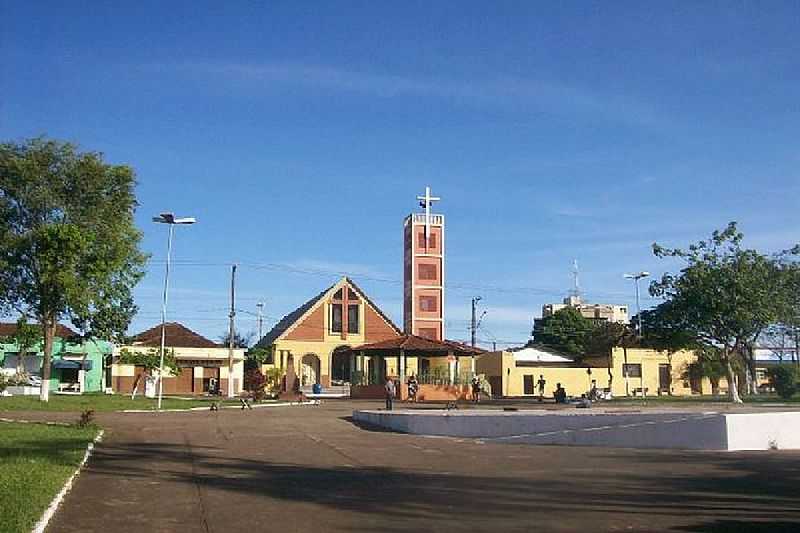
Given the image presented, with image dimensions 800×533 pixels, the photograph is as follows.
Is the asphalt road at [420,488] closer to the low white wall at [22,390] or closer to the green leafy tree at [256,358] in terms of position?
the low white wall at [22,390]

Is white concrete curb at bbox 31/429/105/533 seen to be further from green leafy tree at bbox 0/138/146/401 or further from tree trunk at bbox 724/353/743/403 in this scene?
tree trunk at bbox 724/353/743/403

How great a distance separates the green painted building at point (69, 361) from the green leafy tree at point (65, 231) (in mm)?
20631

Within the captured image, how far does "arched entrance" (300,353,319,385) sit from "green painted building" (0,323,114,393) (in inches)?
608

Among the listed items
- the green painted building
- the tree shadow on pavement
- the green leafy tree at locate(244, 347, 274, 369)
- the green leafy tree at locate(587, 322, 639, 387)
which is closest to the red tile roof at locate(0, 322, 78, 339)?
the green painted building

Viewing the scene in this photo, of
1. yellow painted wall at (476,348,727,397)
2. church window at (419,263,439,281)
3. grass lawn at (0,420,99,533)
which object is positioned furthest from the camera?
church window at (419,263,439,281)

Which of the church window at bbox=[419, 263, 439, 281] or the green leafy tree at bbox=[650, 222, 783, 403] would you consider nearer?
the green leafy tree at bbox=[650, 222, 783, 403]

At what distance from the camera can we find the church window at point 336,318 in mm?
72812

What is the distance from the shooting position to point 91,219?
137 feet

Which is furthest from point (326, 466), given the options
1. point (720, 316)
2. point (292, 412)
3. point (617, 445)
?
point (720, 316)

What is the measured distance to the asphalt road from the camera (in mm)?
9812

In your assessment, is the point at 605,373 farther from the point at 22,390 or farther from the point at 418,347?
the point at 22,390

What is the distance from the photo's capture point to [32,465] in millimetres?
13531

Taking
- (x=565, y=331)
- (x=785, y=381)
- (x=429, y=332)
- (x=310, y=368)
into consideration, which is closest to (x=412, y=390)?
(x=785, y=381)

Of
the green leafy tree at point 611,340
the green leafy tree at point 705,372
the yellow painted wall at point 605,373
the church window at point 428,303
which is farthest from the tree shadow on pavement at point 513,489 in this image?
the church window at point 428,303
